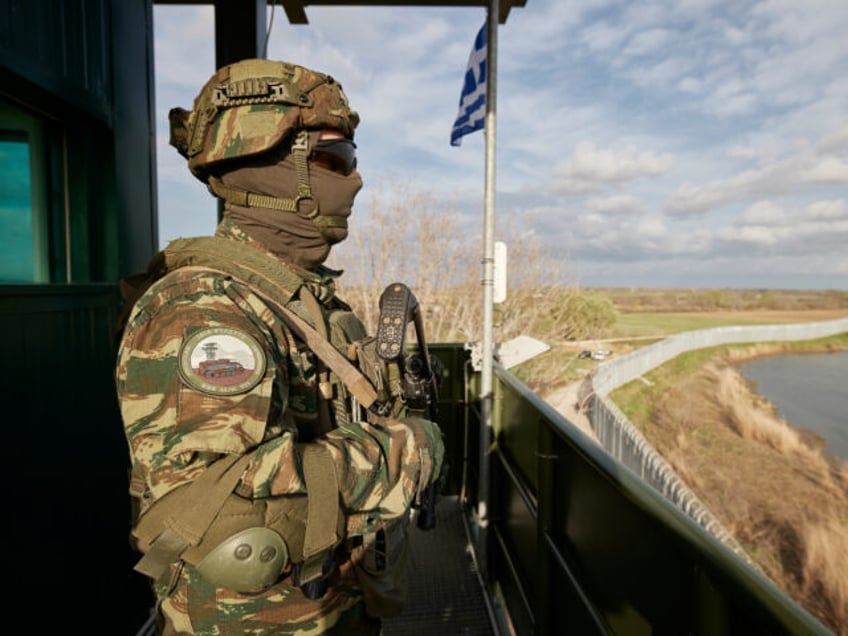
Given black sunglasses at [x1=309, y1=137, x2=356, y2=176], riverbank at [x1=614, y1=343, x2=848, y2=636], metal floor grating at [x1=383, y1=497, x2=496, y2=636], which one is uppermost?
black sunglasses at [x1=309, y1=137, x2=356, y2=176]

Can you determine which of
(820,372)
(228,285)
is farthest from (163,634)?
(820,372)

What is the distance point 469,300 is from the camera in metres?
13.4

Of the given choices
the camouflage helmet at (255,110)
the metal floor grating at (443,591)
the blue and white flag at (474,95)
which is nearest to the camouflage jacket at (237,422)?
the camouflage helmet at (255,110)

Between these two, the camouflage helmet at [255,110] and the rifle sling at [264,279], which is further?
the camouflage helmet at [255,110]

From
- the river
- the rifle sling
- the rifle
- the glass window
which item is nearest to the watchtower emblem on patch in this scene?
the rifle sling

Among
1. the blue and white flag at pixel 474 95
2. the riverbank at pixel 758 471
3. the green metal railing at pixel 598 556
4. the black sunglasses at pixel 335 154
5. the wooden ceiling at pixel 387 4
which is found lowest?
the riverbank at pixel 758 471

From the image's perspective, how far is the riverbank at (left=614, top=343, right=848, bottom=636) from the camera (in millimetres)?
17312

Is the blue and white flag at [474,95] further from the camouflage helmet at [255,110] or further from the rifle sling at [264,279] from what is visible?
the rifle sling at [264,279]

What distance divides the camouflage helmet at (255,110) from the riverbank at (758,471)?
64.6 feet

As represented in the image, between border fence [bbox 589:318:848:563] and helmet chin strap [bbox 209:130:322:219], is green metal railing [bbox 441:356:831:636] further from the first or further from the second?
border fence [bbox 589:318:848:563]

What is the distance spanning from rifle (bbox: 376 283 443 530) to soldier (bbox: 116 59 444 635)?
0.09 meters

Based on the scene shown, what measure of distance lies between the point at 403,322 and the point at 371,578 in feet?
2.95

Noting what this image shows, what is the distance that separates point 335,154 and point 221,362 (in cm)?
93

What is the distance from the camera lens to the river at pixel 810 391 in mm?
21344
